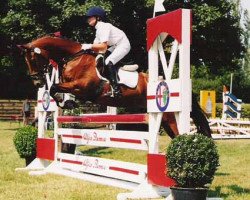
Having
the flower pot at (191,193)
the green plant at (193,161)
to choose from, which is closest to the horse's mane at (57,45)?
the green plant at (193,161)

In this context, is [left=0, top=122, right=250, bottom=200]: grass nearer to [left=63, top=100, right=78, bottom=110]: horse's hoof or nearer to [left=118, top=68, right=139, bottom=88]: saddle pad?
[left=63, top=100, right=78, bottom=110]: horse's hoof

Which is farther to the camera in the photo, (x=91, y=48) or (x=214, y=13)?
(x=214, y=13)

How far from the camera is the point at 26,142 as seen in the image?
1001cm

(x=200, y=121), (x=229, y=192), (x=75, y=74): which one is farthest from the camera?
(x=75, y=74)

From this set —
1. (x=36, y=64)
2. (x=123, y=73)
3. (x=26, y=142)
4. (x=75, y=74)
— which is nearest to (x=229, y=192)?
(x=123, y=73)

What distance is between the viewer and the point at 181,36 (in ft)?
19.2

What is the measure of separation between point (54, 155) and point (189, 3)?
49.1 feet

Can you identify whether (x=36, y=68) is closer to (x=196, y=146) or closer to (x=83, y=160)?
(x=83, y=160)

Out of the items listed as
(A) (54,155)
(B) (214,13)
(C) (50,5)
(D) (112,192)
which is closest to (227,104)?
(B) (214,13)

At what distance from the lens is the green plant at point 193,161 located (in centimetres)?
536

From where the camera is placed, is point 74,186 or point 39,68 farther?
point 39,68

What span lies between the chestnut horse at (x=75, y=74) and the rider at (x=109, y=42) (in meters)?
0.22

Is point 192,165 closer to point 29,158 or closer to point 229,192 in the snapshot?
point 229,192

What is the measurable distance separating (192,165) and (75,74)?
330 cm
